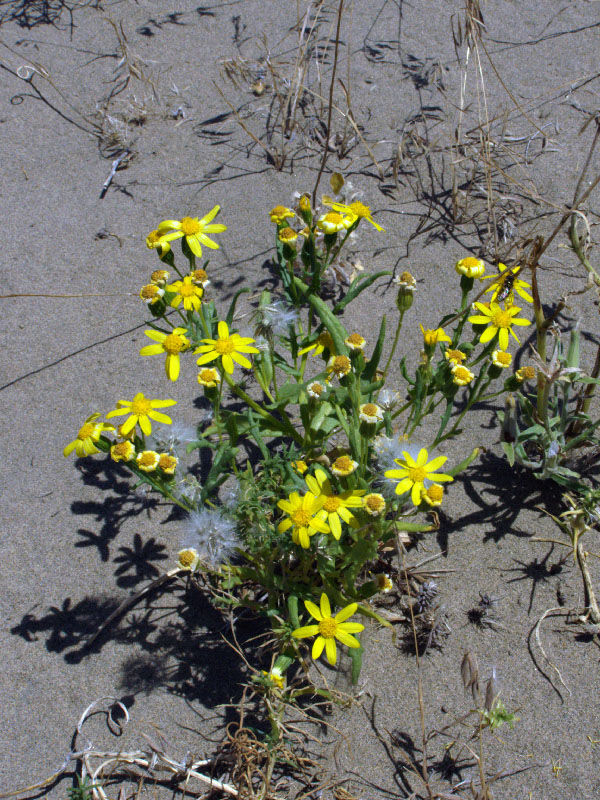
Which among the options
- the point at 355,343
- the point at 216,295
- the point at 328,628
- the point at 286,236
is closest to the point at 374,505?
the point at 328,628

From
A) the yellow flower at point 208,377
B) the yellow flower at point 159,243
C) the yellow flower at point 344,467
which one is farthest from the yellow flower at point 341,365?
the yellow flower at point 159,243

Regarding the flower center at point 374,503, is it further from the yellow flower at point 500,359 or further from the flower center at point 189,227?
the flower center at point 189,227

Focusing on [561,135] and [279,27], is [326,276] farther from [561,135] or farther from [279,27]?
[279,27]

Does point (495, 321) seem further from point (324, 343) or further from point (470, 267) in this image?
point (324, 343)

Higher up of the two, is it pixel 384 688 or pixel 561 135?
pixel 561 135

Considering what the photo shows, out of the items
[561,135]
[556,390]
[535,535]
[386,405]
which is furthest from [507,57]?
[535,535]

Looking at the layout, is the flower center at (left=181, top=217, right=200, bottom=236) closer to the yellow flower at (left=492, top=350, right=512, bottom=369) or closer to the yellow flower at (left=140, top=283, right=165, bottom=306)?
the yellow flower at (left=140, top=283, right=165, bottom=306)
